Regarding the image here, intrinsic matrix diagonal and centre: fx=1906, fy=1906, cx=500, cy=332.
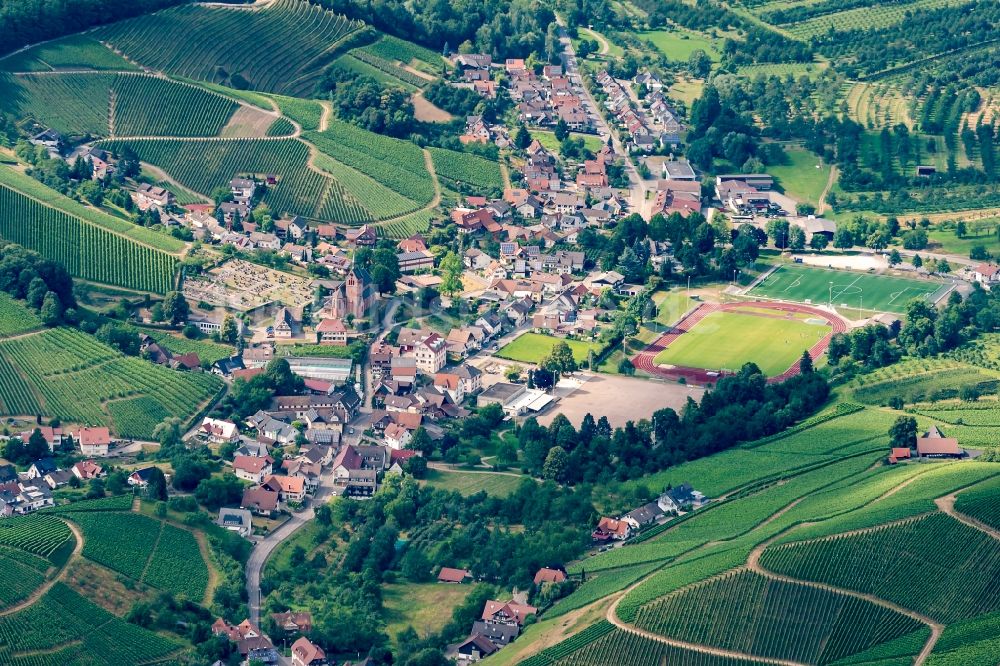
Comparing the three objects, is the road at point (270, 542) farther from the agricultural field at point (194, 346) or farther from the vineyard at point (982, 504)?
the vineyard at point (982, 504)

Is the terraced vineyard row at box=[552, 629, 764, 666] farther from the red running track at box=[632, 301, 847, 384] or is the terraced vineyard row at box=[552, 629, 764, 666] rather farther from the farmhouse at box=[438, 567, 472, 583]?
the red running track at box=[632, 301, 847, 384]

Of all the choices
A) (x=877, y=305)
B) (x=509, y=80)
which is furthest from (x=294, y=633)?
(x=509, y=80)

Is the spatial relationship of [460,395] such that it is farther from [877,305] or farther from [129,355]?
[877,305]

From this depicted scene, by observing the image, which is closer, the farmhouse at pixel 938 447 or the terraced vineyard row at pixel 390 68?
the farmhouse at pixel 938 447

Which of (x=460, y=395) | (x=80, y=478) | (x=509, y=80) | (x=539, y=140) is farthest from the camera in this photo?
(x=509, y=80)

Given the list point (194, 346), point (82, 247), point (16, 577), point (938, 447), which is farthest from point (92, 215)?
point (938, 447)

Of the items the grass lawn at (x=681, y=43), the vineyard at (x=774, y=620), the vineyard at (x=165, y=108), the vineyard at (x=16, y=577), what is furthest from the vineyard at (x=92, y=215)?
the grass lawn at (x=681, y=43)

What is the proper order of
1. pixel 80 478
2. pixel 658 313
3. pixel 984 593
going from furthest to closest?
pixel 658 313
pixel 80 478
pixel 984 593

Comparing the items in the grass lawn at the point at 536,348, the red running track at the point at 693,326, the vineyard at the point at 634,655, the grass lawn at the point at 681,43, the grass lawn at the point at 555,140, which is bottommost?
the vineyard at the point at 634,655
